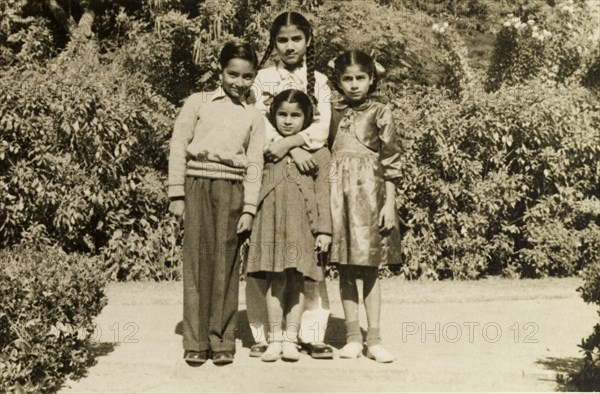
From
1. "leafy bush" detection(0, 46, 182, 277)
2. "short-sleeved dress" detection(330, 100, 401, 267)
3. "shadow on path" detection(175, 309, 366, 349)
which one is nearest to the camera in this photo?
"short-sleeved dress" detection(330, 100, 401, 267)

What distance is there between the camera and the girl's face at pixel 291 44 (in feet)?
16.5

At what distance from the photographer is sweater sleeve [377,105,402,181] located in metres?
4.99

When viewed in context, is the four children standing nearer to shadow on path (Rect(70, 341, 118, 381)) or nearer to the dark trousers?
the dark trousers

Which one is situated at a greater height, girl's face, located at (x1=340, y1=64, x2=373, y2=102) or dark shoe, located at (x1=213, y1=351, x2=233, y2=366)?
girl's face, located at (x1=340, y1=64, x2=373, y2=102)

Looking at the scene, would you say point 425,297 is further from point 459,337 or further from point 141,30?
point 141,30

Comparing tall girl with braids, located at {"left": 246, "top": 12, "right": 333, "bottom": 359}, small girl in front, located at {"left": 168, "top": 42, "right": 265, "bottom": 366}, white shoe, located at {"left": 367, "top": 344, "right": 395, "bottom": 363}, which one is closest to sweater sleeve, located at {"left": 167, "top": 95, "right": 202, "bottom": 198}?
small girl in front, located at {"left": 168, "top": 42, "right": 265, "bottom": 366}

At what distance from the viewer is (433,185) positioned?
8.91 m

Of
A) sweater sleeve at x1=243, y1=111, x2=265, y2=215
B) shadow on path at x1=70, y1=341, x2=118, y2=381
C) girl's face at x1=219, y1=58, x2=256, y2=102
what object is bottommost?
shadow on path at x1=70, y1=341, x2=118, y2=381

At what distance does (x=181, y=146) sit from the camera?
4.90m

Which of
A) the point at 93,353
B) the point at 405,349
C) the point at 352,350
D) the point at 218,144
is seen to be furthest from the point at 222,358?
the point at 405,349

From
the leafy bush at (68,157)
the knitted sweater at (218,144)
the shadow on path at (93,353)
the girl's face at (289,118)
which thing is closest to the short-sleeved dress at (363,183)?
the girl's face at (289,118)

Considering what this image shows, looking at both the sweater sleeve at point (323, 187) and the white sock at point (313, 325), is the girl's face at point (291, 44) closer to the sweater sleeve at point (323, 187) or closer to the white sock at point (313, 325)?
the sweater sleeve at point (323, 187)

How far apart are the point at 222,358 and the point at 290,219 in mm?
893

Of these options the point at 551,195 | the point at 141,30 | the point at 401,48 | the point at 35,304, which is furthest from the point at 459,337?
the point at 141,30
